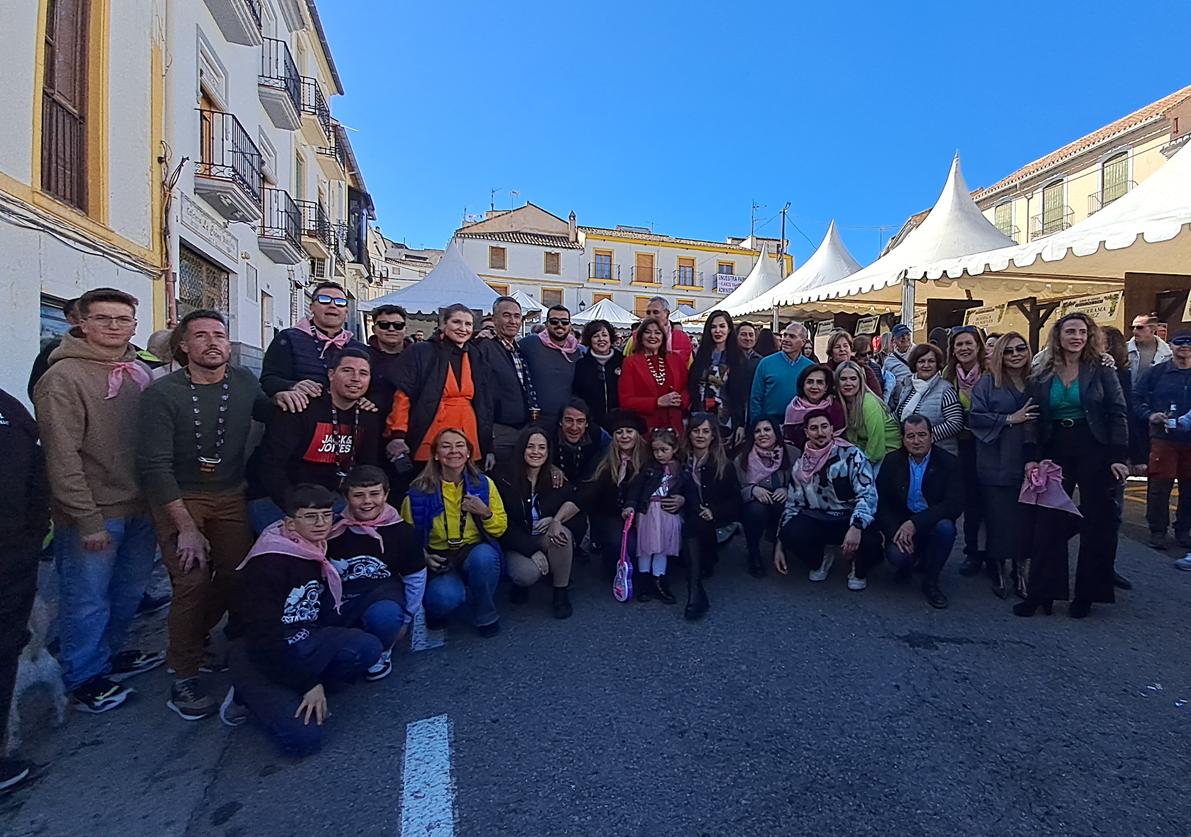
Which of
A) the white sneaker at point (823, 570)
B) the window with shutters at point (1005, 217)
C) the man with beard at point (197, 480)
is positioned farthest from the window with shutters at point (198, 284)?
the window with shutters at point (1005, 217)

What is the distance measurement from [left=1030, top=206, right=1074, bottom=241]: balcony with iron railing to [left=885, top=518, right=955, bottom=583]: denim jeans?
25422 mm

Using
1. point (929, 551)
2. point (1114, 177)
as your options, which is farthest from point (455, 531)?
point (1114, 177)

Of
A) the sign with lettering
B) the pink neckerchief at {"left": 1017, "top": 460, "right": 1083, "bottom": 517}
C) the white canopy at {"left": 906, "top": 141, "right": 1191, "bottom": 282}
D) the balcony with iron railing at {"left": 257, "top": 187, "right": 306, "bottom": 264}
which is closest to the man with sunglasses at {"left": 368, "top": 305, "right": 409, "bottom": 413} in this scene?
the pink neckerchief at {"left": 1017, "top": 460, "right": 1083, "bottom": 517}

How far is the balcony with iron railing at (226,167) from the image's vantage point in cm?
953

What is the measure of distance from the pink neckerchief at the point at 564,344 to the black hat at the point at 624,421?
581 mm

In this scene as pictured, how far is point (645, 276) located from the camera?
4369 centimetres

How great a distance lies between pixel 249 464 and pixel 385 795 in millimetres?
1780

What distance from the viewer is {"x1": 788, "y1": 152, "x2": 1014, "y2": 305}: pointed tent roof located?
30.5 feet

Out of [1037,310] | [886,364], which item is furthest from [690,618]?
[1037,310]

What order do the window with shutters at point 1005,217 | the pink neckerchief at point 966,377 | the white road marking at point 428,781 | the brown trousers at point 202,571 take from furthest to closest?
the window with shutters at point 1005,217 → the pink neckerchief at point 966,377 → the brown trousers at point 202,571 → the white road marking at point 428,781

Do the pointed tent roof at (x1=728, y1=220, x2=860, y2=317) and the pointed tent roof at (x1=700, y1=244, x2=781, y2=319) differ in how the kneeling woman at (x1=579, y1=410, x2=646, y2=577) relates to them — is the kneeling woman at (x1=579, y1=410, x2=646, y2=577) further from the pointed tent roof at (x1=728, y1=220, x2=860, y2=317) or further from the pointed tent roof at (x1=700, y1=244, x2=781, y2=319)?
the pointed tent roof at (x1=700, y1=244, x2=781, y2=319)

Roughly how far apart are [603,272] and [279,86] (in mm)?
31212

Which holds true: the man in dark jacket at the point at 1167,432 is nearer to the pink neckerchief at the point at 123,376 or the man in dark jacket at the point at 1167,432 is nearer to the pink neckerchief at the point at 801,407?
the pink neckerchief at the point at 801,407

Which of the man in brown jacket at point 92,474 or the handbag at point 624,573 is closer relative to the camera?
the man in brown jacket at point 92,474
